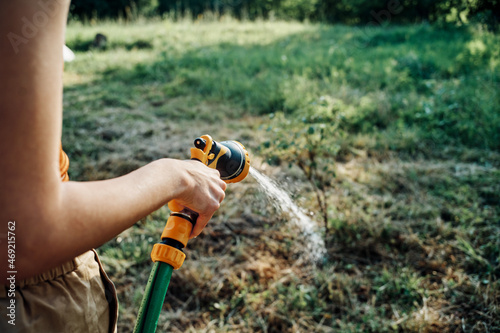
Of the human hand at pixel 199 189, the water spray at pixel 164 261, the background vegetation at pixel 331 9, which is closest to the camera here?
the human hand at pixel 199 189

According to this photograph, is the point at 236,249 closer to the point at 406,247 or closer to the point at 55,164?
the point at 406,247

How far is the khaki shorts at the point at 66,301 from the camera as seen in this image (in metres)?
0.70

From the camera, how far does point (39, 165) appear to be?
0.56 m

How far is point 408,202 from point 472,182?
0.55 meters

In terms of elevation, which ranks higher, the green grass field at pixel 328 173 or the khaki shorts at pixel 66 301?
the khaki shorts at pixel 66 301

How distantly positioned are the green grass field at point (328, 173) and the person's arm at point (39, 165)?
4.94ft

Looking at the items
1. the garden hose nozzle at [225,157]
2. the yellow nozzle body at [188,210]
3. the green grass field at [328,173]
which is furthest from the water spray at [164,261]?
the green grass field at [328,173]

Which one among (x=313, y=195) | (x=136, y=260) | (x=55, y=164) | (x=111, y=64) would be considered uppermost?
(x=55, y=164)

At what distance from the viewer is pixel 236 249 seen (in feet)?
7.95

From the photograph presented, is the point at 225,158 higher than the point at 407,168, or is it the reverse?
the point at 225,158

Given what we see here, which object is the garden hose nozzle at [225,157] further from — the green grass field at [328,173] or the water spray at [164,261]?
the green grass field at [328,173]

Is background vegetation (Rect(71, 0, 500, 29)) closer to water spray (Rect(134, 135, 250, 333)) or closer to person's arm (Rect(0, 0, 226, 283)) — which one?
water spray (Rect(134, 135, 250, 333))

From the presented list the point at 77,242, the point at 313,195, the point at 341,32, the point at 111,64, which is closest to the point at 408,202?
the point at 313,195

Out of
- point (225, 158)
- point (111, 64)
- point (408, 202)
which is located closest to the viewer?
point (225, 158)
